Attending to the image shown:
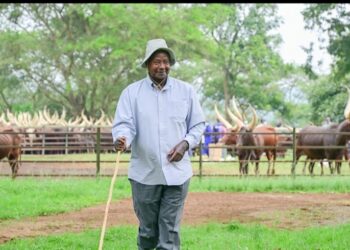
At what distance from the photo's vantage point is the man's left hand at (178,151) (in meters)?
5.46

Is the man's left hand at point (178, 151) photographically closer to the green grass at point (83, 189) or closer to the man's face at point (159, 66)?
the man's face at point (159, 66)

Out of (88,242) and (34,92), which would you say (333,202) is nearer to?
(88,242)

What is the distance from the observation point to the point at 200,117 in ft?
18.7

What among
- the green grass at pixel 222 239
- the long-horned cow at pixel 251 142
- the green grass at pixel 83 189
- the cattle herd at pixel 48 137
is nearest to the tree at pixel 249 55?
the cattle herd at pixel 48 137

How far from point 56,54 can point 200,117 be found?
104 ft

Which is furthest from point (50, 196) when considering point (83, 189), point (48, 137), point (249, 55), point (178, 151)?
point (249, 55)

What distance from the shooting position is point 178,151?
17.9ft

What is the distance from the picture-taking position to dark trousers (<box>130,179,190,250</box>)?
18.2 feet

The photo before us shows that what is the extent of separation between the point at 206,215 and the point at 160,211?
4.45m

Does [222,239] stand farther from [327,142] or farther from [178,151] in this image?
[327,142]

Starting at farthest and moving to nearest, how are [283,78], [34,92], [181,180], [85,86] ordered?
1. [283,78]
2. [34,92]
3. [85,86]
4. [181,180]

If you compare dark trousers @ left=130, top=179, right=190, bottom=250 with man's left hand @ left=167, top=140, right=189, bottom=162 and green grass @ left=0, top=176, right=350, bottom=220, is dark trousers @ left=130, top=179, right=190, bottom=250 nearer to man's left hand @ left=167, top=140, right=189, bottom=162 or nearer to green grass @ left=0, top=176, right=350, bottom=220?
man's left hand @ left=167, top=140, right=189, bottom=162

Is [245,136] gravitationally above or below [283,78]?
below

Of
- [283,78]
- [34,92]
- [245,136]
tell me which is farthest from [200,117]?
[283,78]
